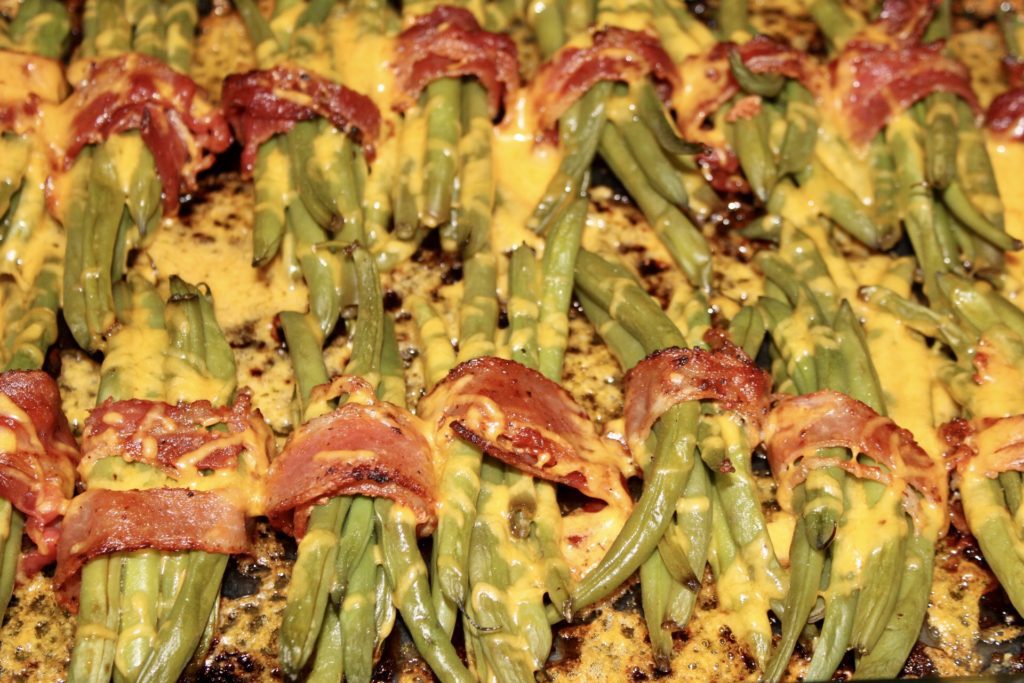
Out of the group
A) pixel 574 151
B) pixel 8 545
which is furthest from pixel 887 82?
pixel 8 545

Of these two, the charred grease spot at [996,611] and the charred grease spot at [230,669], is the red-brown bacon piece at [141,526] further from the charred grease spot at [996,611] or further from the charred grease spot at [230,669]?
the charred grease spot at [996,611]

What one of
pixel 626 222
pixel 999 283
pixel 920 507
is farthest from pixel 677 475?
pixel 999 283

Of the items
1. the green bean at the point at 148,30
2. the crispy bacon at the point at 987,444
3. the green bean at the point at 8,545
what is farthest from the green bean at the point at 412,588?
the green bean at the point at 148,30

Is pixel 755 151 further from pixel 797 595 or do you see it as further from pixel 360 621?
pixel 360 621

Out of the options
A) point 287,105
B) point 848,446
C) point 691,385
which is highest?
point 287,105

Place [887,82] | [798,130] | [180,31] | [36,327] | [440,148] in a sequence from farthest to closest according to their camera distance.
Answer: [180,31] → [887,82] → [798,130] → [440,148] → [36,327]

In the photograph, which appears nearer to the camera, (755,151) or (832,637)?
(832,637)

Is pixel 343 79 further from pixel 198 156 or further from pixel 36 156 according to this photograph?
pixel 36 156
